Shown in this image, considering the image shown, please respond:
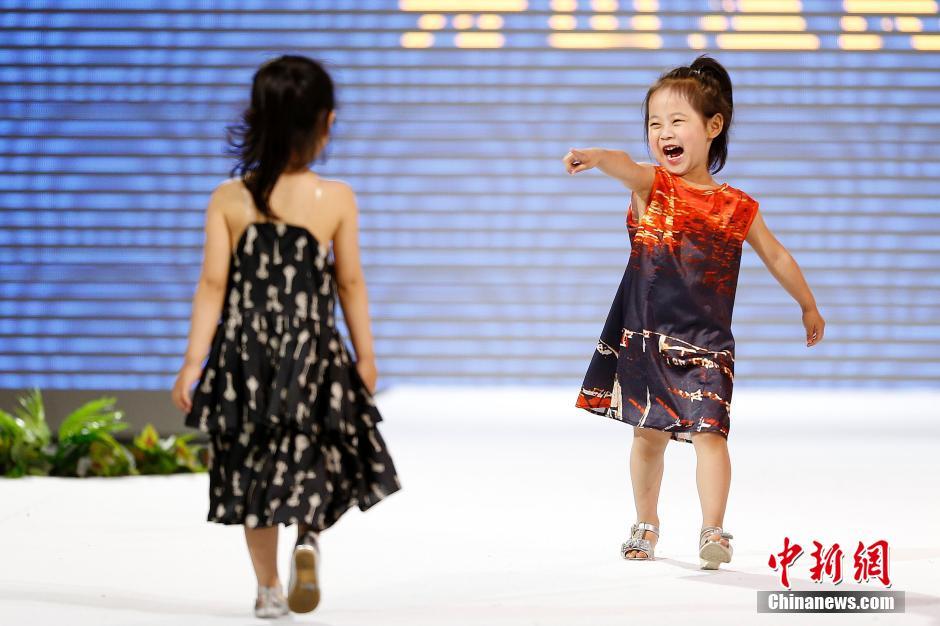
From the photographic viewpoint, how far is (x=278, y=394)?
6.81ft

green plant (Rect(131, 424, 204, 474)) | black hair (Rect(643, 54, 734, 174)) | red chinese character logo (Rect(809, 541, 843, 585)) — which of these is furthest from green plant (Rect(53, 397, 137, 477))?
red chinese character logo (Rect(809, 541, 843, 585))

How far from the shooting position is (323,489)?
211 centimetres

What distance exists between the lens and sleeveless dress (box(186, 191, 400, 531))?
2084mm

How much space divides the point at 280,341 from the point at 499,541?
1.03 meters

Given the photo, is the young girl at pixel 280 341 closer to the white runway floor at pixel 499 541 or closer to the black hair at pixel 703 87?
the white runway floor at pixel 499 541

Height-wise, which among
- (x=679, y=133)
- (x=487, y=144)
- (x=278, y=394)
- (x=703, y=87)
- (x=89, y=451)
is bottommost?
(x=89, y=451)

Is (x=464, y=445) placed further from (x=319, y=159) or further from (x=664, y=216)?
(x=319, y=159)

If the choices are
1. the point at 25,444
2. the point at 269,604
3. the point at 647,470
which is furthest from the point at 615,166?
the point at 25,444

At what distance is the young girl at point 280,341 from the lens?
209 centimetres

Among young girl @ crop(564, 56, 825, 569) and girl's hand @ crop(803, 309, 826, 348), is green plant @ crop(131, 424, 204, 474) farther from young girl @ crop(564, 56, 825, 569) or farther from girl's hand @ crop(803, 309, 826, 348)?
girl's hand @ crop(803, 309, 826, 348)

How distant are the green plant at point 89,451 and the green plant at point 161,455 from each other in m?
0.04

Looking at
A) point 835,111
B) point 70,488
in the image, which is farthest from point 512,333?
point 70,488

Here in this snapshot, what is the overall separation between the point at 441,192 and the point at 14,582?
663 cm

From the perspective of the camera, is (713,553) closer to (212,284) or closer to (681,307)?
(681,307)
